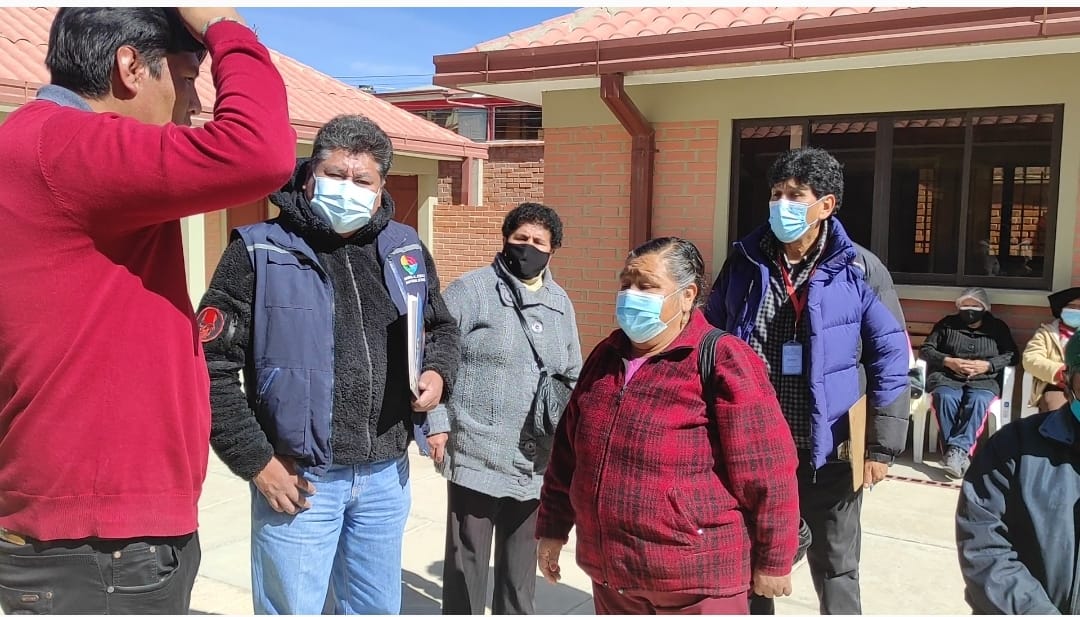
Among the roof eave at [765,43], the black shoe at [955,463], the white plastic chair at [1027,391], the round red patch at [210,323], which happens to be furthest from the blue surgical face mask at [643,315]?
the white plastic chair at [1027,391]

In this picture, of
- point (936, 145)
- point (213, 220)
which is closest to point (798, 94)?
point (936, 145)

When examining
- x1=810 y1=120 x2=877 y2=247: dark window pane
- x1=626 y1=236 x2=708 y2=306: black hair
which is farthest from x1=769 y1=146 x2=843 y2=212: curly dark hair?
x1=810 y1=120 x2=877 y2=247: dark window pane

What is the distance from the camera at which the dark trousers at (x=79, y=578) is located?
149 cm

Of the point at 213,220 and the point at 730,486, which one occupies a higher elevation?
the point at 213,220

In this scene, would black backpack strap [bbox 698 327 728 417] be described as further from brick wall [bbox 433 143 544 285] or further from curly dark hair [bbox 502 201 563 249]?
brick wall [bbox 433 143 544 285]

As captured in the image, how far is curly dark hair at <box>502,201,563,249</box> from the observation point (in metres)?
3.34

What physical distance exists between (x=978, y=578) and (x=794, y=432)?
3.04 ft

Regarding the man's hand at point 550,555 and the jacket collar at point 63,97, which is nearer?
the jacket collar at point 63,97

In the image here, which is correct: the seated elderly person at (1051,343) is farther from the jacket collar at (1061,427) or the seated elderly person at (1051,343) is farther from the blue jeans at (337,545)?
the blue jeans at (337,545)

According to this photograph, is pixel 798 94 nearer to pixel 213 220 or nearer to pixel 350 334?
pixel 350 334

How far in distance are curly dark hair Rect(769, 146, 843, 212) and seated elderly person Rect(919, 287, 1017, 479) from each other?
11.2ft

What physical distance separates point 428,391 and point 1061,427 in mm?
1758

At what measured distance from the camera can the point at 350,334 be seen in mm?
2396

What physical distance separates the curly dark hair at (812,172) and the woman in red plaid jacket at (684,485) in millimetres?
1020
